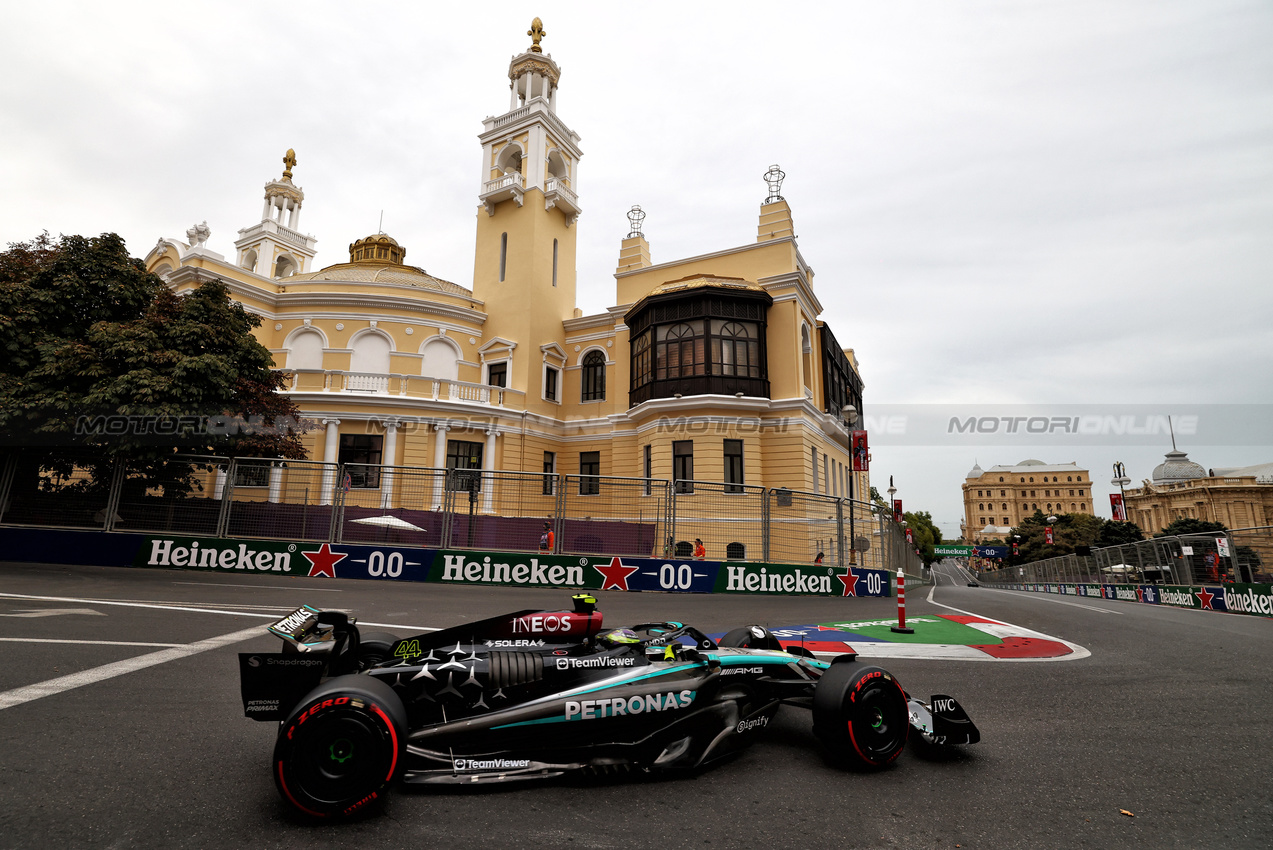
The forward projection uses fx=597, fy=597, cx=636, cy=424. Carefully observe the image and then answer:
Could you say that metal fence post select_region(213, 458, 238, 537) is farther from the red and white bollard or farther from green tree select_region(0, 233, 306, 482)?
the red and white bollard

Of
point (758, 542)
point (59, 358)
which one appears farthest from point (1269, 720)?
point (59, 358)

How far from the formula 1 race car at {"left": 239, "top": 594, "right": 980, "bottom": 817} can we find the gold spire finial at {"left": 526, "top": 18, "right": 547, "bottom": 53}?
40.4 m

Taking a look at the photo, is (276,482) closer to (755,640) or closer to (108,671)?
(108,671)

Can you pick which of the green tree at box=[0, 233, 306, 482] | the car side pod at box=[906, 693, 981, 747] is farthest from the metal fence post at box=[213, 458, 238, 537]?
the car side pod at box=[906, 693, 981, 747]

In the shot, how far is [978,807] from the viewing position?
10.2ft

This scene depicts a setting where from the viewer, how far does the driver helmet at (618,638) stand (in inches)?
154

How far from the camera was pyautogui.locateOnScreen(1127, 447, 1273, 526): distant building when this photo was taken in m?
88.6

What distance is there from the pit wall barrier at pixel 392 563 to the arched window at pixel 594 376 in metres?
19.5

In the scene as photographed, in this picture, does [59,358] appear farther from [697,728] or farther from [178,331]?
[697,728]

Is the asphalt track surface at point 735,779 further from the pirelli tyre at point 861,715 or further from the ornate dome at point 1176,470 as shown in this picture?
the ornate dome at point 1176,470

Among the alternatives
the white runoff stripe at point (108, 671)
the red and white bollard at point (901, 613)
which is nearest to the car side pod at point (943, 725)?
the red and white bollard at point (901, 613)

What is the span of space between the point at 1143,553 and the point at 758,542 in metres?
14.6

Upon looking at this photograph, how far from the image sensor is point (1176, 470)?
362 ft

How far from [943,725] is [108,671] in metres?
6.71
